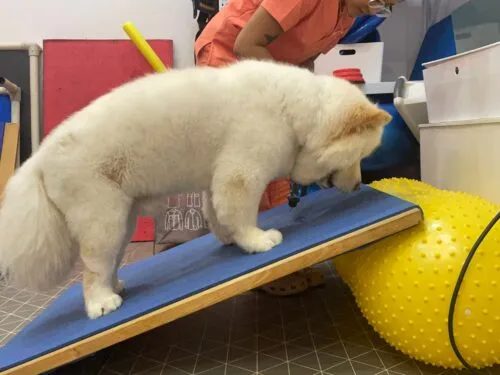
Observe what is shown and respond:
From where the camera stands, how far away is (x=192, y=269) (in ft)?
5.39

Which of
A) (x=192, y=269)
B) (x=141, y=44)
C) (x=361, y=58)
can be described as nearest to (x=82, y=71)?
(x=141, y=44)

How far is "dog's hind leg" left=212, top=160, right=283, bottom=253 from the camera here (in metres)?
1.51

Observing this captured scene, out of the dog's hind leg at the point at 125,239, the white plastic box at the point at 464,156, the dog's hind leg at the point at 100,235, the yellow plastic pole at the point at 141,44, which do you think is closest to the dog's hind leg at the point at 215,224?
the dog's hind leg at the point at 125,239

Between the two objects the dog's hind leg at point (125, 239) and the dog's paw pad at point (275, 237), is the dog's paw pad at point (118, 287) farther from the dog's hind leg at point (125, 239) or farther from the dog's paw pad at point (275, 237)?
the dog's paw pad at point (275, 237)

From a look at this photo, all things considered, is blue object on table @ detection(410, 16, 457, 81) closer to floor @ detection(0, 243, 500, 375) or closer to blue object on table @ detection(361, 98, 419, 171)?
blue object on table @ detection(361, 98, 419, 171)

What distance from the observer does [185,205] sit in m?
3.32

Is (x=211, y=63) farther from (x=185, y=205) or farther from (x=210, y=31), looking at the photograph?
(x=185, y=205)

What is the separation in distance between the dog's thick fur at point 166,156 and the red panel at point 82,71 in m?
2.07

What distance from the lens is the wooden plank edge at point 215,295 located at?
4.24ft

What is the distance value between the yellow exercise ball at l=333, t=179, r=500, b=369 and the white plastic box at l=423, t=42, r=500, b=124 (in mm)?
461

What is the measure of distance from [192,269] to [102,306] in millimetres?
327

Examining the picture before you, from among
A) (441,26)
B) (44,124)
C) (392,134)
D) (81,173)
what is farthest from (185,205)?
(441,26)

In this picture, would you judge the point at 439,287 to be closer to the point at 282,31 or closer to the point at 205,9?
the point at 282,31

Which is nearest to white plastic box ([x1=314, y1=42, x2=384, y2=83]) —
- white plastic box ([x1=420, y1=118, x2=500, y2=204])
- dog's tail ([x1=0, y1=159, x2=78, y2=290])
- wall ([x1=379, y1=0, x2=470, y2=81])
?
wall ([x1=379, y1=0, x2=470, y2=81])
